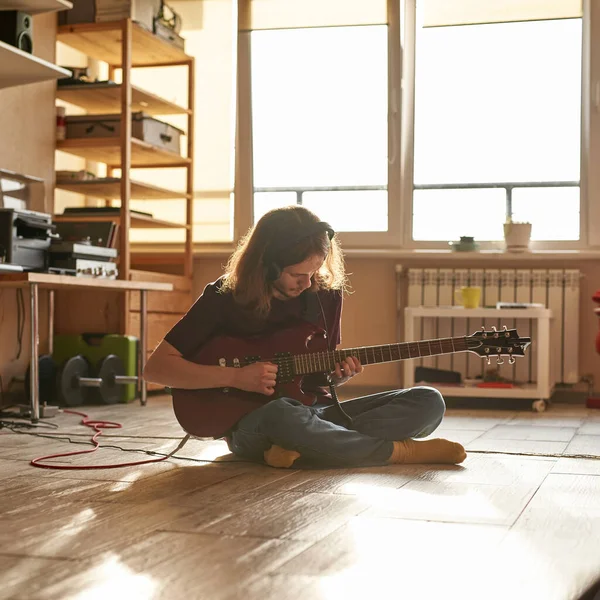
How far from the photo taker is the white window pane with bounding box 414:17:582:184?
192 inches

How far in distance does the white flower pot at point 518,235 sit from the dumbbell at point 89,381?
1.98 m

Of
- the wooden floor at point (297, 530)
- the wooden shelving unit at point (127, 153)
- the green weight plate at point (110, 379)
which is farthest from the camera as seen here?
the wooden shelving unit at point (127, 153)

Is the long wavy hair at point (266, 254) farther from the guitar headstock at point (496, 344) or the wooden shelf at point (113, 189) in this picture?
the wooden shelf at point (113, 189)

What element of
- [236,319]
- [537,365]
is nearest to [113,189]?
[537,365]

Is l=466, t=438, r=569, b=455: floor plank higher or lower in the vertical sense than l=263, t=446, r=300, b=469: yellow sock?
lower

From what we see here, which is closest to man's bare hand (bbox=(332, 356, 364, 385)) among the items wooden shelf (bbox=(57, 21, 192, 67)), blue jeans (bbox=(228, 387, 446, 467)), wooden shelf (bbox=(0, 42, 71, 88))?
blue jeans (bbox=(228, 387, 446, 467))

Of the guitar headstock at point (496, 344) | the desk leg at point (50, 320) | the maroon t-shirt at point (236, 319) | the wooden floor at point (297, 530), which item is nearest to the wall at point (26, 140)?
the desk leg at point (50, 320)

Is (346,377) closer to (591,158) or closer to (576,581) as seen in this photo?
(576,581)

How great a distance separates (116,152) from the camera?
4711mm

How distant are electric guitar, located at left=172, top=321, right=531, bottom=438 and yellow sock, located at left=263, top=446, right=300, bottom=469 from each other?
13 centimetres

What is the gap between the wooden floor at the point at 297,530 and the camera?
50.7 inches

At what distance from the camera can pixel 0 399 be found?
410 centimetres

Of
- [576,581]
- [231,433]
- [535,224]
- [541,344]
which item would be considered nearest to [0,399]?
[231,433]

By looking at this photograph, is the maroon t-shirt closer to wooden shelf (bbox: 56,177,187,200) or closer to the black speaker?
the black speaker
